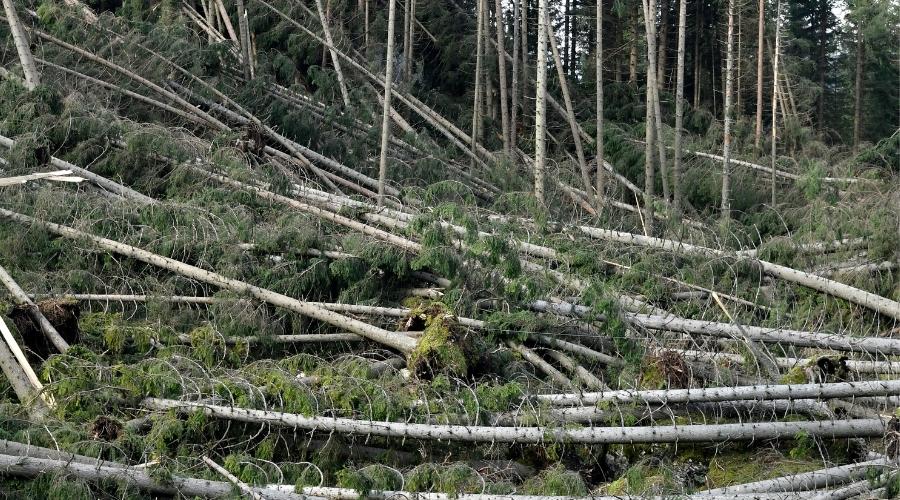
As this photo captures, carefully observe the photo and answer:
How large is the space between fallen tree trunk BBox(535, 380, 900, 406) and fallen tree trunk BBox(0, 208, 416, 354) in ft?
5.82

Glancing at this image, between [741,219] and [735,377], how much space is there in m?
6.36

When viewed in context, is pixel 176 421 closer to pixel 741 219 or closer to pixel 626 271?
pixel 626 271

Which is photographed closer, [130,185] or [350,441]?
[350,441]

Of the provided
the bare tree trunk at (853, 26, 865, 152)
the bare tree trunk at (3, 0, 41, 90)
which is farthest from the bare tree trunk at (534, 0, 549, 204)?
the bare tree trunk at (853, 26, 865, 152)

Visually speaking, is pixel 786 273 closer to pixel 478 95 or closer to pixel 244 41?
pixel 478 95

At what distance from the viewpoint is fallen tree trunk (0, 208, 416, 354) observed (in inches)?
313

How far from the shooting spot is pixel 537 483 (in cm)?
620

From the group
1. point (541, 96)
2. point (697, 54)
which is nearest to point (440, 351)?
point (541, 96)

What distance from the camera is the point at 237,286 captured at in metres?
8.39

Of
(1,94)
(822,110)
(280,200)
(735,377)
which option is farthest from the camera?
(822,110)

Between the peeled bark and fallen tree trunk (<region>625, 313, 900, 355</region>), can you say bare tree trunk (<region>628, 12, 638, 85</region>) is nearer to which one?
fallen tree trunk (<region>625, 313, 900, 355</region>)

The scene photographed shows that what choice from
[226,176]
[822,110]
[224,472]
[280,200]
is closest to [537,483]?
[224,472]

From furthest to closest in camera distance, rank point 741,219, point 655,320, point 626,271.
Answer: point 741,219
point 626,271
point 655,320

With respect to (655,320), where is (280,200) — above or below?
above
